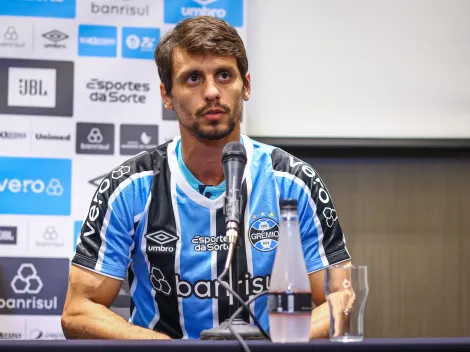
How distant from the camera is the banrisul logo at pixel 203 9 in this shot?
3.35m

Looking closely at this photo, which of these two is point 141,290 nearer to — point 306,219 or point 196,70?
point 306,219

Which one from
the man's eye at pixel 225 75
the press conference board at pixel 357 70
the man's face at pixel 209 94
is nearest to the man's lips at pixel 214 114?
the man's face at pixel 209 94

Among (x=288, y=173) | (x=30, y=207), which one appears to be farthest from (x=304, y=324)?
(x=30, y=207)

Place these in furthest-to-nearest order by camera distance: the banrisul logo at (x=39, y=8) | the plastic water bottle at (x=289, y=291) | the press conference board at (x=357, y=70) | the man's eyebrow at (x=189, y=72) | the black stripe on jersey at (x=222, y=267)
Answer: the press conference board at (x=357, y=70) < the banrisul logo at (x=39, y=8) < the man's eyebrow at (x=189, y=72) < the black stripe on jersey at (x=222, y=267) < the plastic water bottle at (x=289, y=291)

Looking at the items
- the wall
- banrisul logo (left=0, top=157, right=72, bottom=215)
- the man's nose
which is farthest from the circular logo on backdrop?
the wall

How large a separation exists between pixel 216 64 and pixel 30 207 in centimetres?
130

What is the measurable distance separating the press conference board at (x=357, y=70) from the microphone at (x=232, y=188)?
75.6 inches

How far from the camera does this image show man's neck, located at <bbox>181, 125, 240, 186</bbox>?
234 centimetres

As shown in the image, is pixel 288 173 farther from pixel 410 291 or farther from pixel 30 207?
pixel 410 291

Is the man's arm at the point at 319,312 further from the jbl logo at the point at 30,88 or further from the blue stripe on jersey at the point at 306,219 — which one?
the jbl logo at the point at 30,88

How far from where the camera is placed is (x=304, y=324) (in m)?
1.42

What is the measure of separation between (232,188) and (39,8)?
2069 mm

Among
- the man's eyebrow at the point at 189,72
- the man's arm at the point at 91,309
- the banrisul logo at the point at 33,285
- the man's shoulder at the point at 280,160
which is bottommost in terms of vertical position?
the banrisul logo at the point at 33,285

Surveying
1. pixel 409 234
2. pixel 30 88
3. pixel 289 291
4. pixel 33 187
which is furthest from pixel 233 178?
pixel 409 234
